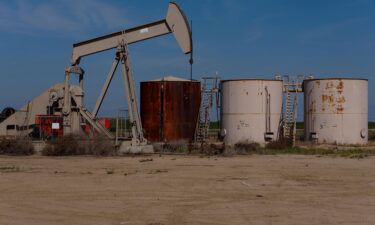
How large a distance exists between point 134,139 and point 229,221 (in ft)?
44.6

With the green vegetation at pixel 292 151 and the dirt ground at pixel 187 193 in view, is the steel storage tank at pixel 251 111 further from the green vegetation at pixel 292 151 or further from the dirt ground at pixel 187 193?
the dirt ground at pixel 187 193

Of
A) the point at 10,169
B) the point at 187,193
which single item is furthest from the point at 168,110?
the point at 187,193

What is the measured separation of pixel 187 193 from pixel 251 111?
17.4 metres

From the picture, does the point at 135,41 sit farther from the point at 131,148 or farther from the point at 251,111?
the point at 251,111

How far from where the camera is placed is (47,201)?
9.38 metres

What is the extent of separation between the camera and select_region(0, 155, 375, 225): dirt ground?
26.2 feet

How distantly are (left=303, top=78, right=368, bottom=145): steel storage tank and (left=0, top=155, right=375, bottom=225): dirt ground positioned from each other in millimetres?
11272

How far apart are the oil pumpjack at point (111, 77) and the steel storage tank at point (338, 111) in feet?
31.7

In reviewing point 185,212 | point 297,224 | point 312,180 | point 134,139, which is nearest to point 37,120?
point 134,139

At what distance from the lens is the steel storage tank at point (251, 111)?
2744 centimetres

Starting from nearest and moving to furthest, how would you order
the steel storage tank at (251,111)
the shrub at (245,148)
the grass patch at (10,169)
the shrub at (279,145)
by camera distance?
the grass patch at (10,169) → the shrub at (245,148) → the shrub at (279,145) → the steel storage tank at (251,111)

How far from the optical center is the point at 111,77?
2156cm

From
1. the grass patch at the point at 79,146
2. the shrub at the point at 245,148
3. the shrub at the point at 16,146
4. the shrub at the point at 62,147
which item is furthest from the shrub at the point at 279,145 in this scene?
the shrub at the point at 16,146

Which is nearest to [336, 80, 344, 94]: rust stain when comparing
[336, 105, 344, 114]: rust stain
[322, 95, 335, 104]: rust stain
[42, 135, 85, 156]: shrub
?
[322, 95, 335, 104]: rust stain
